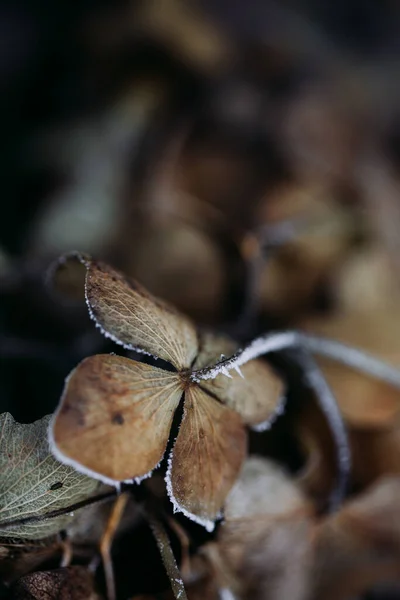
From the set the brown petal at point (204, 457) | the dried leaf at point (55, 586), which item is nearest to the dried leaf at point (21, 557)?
the dried leaf at point (55, 586)

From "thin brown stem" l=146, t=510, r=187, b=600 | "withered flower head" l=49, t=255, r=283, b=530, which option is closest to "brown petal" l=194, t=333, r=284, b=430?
"withered flower head" l=49, t=255, r=283, b=530

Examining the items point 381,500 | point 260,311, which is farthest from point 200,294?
point 381,500

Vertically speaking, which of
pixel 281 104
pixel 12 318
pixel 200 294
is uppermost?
pixel 281 104

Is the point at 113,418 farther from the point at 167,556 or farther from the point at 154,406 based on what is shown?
the point at 167,556

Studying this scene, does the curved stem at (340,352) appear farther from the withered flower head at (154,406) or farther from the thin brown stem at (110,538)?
the thin brown stem at (110,538)

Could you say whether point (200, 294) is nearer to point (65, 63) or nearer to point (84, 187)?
point (84, 187)

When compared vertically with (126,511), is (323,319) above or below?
above
